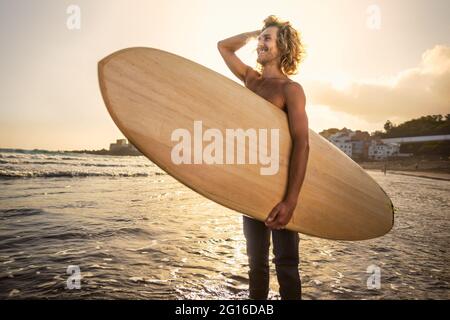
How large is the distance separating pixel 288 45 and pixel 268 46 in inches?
5.1

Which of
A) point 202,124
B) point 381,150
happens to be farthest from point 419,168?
point 202,124

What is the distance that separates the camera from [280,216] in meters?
1.60

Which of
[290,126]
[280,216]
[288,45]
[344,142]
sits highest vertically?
[344,142]

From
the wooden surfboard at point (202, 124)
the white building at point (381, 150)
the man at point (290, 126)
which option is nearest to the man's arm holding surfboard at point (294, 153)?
the man at point (290, 126)

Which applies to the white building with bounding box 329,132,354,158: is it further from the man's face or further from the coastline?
the man's face

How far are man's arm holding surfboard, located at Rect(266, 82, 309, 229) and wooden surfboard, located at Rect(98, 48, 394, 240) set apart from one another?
15cm

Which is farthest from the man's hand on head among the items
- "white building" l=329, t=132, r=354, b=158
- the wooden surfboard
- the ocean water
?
"white building" l=329, t=132, r=354, b=158

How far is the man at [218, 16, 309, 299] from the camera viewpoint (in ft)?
5.31

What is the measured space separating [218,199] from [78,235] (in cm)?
316

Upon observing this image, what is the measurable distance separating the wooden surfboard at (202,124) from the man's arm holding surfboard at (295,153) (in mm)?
153

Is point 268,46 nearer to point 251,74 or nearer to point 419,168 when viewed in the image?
point 251,74

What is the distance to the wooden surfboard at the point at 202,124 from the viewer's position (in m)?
1.73

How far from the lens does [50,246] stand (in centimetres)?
361
